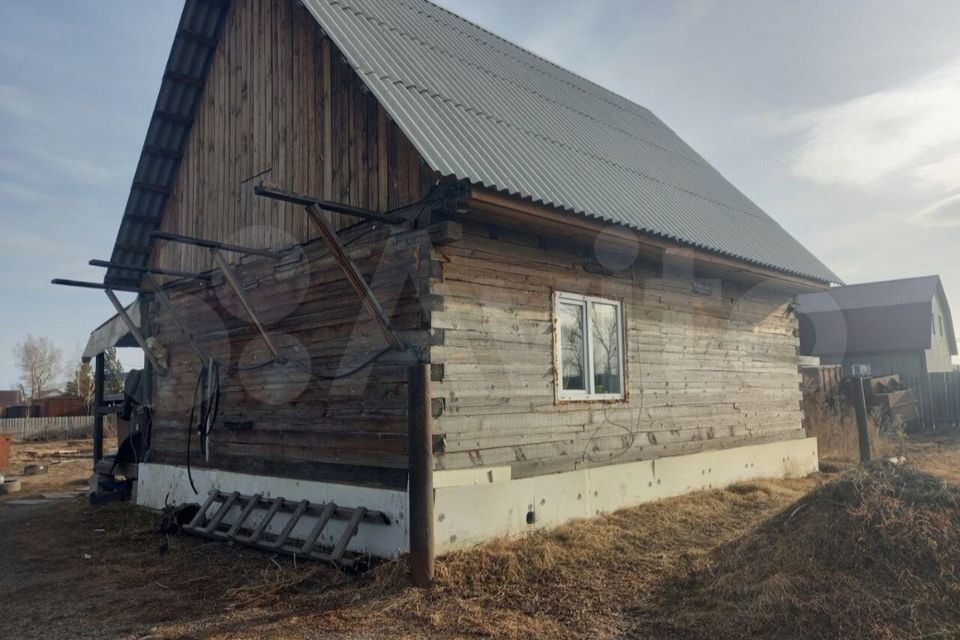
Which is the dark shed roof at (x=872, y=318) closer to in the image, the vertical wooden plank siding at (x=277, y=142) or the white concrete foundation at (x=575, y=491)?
the white concrete foundation at (x=575, y=491)

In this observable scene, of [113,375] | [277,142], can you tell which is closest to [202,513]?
[277,142]

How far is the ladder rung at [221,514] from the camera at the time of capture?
8625mm

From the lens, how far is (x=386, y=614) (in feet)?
18.2

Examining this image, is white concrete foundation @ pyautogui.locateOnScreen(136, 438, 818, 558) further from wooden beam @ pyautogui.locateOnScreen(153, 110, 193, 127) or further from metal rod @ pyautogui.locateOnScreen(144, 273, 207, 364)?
wooden beam @ pyautogui.locateOnScreen(153, 110, 193, 127)

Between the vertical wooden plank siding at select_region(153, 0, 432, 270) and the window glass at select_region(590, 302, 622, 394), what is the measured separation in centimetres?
297

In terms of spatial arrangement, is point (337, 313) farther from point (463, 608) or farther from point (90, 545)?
point (90, 545)

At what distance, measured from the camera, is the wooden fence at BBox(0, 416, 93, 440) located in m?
30.6

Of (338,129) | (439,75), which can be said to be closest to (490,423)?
(338,129)

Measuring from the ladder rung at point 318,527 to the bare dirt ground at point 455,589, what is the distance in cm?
20

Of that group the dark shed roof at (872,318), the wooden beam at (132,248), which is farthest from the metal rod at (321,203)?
the dark shed roof at (872,318)

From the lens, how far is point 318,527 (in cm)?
722

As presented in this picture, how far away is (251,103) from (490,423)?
574 centimetres

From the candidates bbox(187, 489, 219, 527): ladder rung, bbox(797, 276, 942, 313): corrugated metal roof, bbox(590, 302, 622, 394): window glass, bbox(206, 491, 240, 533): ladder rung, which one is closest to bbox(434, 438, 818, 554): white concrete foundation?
bbox(590, 302, 622, 394): window glass

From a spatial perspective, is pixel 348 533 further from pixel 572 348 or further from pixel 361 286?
pixel 572 348
